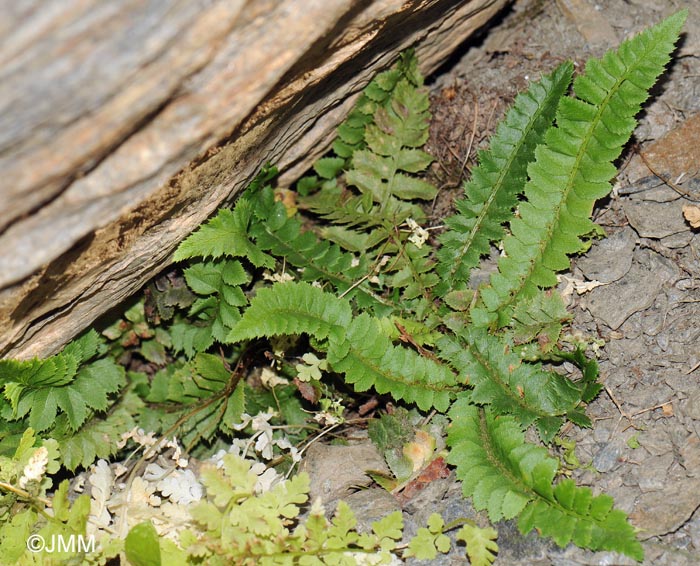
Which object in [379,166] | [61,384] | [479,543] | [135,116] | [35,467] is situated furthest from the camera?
[379,166]

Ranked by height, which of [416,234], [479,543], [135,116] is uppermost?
[135,116]

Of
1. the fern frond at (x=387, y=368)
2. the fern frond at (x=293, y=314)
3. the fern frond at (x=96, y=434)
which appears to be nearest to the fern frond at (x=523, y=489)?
the fern frond at (x=387, y=368)

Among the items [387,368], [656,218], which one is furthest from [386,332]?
[656,218]

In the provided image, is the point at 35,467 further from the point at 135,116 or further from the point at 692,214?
the point at 692,214

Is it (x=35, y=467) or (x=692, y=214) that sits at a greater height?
(x=35, y=467)

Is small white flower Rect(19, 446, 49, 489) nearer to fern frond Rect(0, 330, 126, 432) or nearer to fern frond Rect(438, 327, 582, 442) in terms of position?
fern frond Rect(0, 330, 126, 432)

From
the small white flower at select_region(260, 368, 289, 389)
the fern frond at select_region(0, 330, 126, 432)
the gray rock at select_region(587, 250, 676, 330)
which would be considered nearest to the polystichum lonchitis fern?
the gray rock at select_region(587, 250, 676, 330)

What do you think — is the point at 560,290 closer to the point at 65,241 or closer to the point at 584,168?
the point at 584,168
